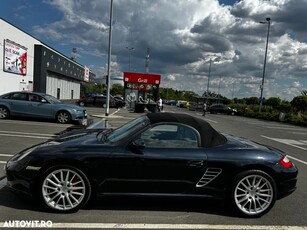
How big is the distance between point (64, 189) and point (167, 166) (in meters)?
1.43

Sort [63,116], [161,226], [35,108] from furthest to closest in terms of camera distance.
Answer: [63,116]
[35,108]
[161,226]

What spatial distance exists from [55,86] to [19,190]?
137 feet

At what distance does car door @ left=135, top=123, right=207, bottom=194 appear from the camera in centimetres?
402

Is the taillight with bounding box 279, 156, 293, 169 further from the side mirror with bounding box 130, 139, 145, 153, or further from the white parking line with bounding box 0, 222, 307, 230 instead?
the side mirror with bounding box 130, 139, 145, 153

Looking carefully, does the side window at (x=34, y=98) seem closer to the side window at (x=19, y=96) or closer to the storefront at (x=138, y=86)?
the side window at (x=19, y=96)

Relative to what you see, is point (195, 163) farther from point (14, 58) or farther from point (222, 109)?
point (222, 109)

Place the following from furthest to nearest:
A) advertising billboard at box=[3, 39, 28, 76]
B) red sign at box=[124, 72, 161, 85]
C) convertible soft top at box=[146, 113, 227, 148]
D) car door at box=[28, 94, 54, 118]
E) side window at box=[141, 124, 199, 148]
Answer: red sign at box=[124, 72, 161, 85]
advertising billboard at box=[3, 39, 28, 76]
car door at box=[28, 94, 54, 118]
convertible soft top at box=[146, 113, 227, 148]
side window at box=[141, 124, 199, 148]

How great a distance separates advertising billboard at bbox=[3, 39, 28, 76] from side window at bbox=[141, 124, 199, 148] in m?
24.7

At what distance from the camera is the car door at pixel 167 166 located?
4.02m

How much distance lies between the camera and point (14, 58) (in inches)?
1063

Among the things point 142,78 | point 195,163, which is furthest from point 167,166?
point 142,78

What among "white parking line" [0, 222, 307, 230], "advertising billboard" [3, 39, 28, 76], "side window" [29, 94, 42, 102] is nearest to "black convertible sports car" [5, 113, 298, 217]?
"white parking line" [0, 222, 307, 230]

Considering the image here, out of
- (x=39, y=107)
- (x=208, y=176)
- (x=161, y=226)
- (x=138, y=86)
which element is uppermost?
(x=138, y=86)

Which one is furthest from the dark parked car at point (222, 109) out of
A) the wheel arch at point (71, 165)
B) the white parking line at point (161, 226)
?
the wheel arch at point (71, 165)
